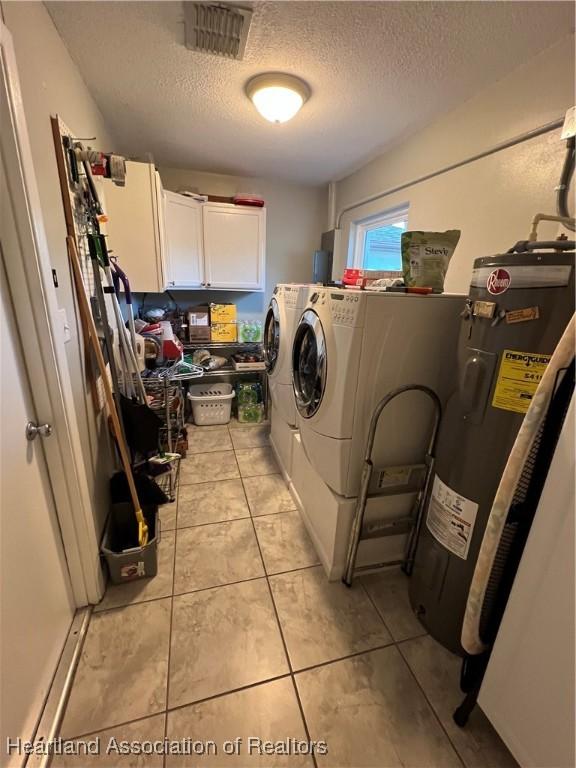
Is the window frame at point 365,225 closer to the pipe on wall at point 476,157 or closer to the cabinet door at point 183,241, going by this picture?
the pipe on wall at point 476,157

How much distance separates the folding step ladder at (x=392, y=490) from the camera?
132 centimetres

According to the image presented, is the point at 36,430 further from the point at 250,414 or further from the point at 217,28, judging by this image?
the point at 250,414

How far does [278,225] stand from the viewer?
3.40 metres

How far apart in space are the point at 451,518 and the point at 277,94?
2.11 meters

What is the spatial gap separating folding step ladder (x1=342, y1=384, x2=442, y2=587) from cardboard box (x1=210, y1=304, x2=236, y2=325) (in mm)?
2235

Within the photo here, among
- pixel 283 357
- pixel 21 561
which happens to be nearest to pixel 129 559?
pixel 21 561

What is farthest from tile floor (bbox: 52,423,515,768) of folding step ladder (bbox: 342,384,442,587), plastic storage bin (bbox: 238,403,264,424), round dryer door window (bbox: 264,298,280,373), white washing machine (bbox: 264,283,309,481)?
plastic storage bin (bbox: 238,403,264,424)

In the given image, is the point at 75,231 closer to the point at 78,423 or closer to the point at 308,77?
the point at 78,423

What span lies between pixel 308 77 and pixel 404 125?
79cm

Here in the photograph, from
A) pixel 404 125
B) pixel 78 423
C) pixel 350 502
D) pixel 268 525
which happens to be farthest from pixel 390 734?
pixel 404 125

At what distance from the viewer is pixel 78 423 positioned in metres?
1.29

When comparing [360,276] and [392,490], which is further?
[360,276]

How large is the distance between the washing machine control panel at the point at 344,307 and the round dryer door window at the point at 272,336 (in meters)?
0.88

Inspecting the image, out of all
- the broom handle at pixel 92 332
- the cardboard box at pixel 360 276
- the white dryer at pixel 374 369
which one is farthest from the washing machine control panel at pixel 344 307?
the broom handle at pixel 92 332
